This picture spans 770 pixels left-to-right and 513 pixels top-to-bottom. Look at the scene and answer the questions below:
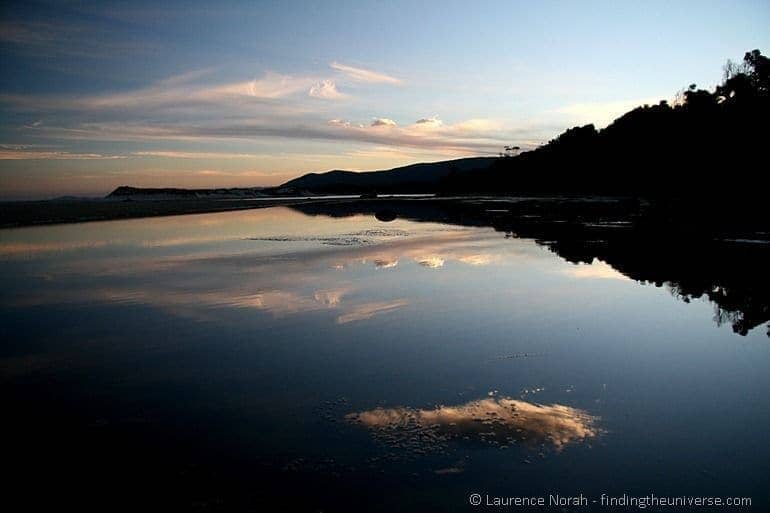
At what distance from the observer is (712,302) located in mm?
15070

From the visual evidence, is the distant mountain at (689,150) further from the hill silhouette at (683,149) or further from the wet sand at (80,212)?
the wet sand at (80,212)

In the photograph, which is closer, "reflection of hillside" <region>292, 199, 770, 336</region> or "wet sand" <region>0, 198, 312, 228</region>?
"reflection of hillside" <region>292, 199, 770, 336</region>

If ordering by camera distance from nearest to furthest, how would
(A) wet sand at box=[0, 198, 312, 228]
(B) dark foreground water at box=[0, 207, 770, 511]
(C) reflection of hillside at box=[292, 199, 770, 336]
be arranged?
(B) dark foreground water at box=[0, 207, 770, 511]
(C) reflection of hillside at box=[292, 199, 770, 336]
(A) wet sand at box=[0, 198, 312, 228]

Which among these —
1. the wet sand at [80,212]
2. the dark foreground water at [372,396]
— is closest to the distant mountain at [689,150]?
the dark foreground water at [372,396]

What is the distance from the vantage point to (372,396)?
332 inches

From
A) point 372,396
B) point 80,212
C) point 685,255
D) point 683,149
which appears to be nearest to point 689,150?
point 683,149

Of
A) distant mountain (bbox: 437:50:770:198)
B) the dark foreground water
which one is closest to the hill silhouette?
distant mountain (bbox: 437:50:770:198)

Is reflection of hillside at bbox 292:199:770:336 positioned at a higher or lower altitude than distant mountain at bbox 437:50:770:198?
lower

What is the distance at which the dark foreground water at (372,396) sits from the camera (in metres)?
6.06

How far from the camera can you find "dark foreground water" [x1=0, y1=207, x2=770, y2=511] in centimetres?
606

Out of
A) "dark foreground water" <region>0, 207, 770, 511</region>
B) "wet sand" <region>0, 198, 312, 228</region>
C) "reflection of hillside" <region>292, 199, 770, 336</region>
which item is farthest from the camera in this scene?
"wet sand" <region>0, 198, 312, 228</region>

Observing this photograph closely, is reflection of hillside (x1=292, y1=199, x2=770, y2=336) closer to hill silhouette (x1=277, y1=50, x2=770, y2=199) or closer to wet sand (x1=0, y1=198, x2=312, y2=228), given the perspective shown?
hill silhouette (x1=277, y1=50, x2=770, y2=199)

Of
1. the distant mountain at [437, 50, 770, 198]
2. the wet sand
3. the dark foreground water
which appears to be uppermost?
the distant mountain at [437, 50, 770, 198]

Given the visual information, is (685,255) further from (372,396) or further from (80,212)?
(80,212)
